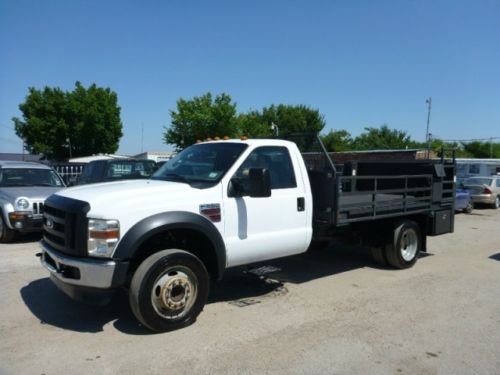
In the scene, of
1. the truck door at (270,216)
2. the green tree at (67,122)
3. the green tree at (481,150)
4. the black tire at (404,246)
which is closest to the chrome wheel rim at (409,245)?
the black tire at (404,246)

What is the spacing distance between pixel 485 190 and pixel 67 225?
60.4 ft

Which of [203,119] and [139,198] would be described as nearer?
[139,198]

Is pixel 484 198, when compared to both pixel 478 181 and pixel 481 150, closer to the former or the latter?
pixel 478 181

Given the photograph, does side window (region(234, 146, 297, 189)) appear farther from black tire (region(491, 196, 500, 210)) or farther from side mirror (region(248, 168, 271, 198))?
black tire (region(491, 196, 500, 210))

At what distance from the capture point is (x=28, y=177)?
10617 mm

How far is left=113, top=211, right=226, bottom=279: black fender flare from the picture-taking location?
432 centimetres

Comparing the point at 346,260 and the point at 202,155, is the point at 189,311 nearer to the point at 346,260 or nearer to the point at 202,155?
the point at 202,155

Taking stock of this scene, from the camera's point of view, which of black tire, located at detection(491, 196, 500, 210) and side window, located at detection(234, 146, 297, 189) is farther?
black tire, located at detection(491, 196, 500, 210)

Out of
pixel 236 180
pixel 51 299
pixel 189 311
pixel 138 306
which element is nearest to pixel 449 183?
pixel 236 180

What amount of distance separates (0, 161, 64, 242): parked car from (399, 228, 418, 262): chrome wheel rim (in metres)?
6.91

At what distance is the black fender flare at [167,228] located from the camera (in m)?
4.32

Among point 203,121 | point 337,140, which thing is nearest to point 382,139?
point 337,140

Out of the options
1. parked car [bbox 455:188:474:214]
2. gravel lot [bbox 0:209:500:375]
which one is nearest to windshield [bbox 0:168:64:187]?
gravel lot [bbox 0:209:500:375]

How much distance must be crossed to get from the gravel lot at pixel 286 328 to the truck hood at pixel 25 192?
227cm
